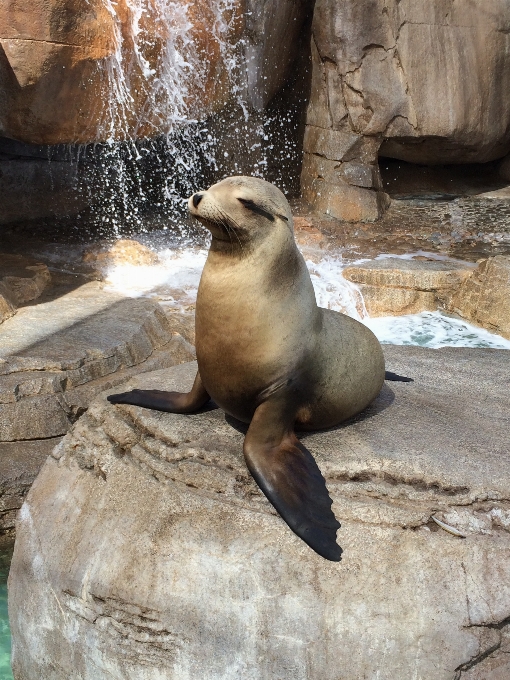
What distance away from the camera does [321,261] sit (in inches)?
311

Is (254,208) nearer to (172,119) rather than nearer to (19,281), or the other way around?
(19,281)

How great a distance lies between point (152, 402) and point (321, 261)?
4.88 metres

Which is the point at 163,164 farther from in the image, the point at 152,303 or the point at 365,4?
the point at 152,303

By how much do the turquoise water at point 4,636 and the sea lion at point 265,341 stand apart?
1.59m

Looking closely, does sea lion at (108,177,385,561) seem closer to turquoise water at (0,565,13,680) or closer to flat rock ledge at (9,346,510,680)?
flat rock ledge at (9,346,510,680)

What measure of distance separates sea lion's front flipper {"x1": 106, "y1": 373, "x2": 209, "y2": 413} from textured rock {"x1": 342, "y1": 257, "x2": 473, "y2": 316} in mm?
4207

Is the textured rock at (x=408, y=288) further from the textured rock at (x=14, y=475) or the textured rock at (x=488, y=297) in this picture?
the textured rock at (x=14, y=475)

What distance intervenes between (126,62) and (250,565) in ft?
18.8

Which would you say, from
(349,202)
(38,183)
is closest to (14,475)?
(38,183)

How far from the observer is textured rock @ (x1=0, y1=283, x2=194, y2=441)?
448 centimetres

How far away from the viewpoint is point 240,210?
2.79 meters

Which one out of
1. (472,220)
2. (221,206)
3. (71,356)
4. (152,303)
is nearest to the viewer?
(221,206)

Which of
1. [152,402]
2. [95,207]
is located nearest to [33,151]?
[95,207]

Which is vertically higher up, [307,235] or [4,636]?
[307,235]
